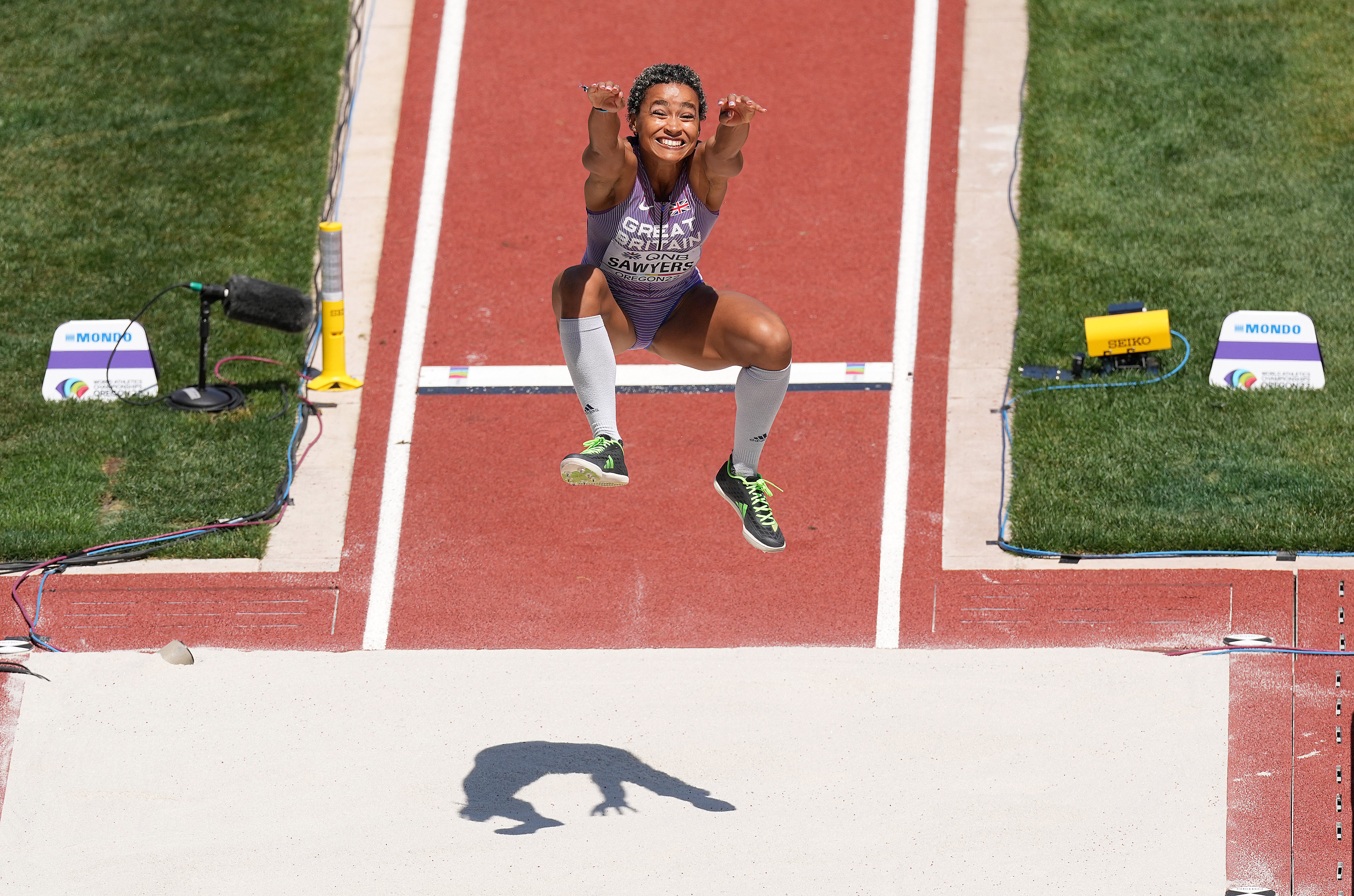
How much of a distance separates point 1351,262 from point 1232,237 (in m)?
0.88

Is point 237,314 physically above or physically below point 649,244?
above

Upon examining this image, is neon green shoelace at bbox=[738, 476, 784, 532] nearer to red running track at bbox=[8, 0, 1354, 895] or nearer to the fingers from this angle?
the fingers

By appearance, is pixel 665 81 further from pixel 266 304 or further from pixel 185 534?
pixel 185 534

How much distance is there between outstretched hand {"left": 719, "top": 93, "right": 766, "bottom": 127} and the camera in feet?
23.2

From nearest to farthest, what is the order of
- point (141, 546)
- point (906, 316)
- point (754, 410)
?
1. point (754, 410)
2. point (141, 546)
3. point (906, 316)

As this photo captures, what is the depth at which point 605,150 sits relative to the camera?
7.14 meters

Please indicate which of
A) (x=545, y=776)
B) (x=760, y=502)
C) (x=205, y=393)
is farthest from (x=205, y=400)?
(x=760, y=502)

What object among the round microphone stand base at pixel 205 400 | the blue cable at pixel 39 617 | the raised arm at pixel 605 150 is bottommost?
the blue cable at pixel 39 617

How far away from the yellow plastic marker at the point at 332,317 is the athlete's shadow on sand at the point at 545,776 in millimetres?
3786

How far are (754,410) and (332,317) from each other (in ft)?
→ 17.0

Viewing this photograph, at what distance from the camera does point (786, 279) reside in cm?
1355

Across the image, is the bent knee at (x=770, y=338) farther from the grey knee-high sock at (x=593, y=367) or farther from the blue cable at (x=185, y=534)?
the blue cable at (x=185, y=534)

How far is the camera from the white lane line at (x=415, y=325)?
38.2 ft

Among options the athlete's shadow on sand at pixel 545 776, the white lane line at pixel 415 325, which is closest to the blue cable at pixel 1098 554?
the athlete's shadow on sand at pixel 545 776
